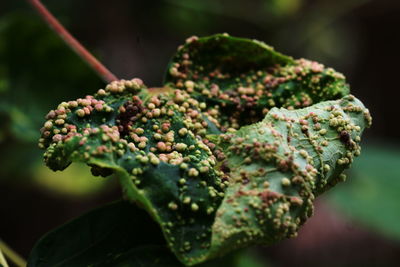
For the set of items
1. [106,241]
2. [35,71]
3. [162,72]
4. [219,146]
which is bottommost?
[106,241]

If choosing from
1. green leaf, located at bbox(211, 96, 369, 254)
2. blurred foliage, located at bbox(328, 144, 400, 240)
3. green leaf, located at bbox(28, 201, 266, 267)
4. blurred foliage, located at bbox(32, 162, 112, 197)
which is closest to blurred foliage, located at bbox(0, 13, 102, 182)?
green leaf, located at bbox(28, 201, 266, 267)

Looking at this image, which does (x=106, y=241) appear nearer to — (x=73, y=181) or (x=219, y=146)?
(x=219, y=146)

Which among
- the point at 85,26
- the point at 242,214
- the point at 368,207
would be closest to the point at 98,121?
the point at 242,214

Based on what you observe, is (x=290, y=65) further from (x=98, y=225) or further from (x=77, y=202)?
(x=77, y=202)

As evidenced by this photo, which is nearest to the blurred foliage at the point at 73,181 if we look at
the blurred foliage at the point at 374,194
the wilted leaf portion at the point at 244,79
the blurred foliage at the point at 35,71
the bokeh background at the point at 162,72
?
the bokeh background at the point at 162,72

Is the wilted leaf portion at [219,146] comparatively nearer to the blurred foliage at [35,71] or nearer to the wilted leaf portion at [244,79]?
the wilted leaf portion at [244,79]

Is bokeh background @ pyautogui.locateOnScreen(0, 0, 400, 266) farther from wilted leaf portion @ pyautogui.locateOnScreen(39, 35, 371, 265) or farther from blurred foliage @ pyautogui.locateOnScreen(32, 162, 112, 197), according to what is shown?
wilted leaf portion @ pyautogui.locateOnScreen(39, 35, 371, 265)

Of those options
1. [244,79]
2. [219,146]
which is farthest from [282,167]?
[244,79]
